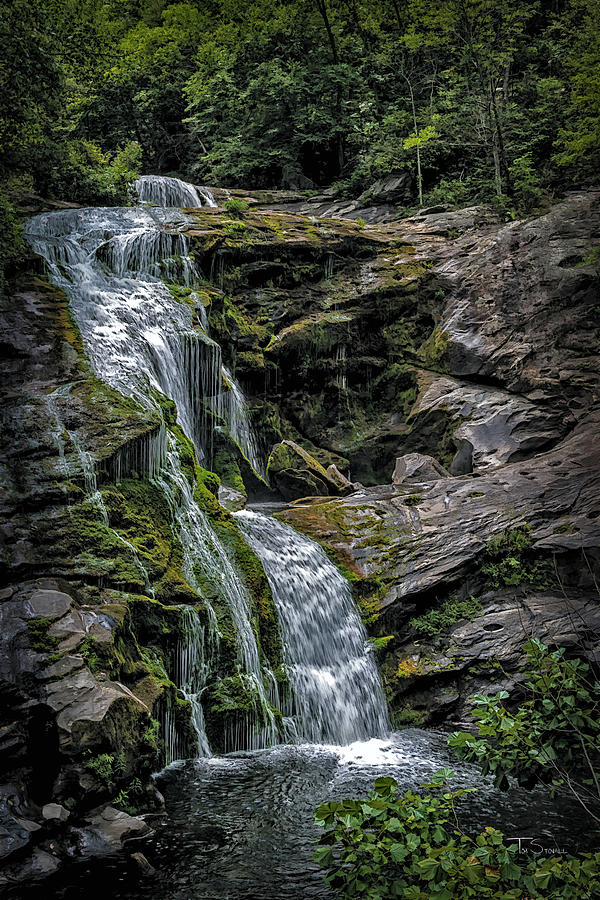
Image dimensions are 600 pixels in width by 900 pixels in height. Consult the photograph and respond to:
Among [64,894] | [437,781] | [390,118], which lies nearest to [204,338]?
[64,894]

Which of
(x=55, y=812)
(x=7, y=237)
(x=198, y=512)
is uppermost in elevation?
(x=7, y=237)

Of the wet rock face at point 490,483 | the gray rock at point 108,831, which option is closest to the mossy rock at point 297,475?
the wet rock face at point 490,483

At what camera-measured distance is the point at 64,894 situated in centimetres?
443

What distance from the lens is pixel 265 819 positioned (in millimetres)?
5805

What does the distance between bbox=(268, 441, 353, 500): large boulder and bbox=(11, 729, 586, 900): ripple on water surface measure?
6.06 m

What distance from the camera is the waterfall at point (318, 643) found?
8406 millimetres

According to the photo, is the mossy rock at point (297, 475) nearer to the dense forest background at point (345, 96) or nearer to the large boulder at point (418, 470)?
the large boulder at point (418, 470)

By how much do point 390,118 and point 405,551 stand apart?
19.7 meters

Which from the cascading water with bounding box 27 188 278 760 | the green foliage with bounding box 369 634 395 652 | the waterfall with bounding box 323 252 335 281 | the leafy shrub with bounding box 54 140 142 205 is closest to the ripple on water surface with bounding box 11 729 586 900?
the cascading water with bounding box 27 188 278 760

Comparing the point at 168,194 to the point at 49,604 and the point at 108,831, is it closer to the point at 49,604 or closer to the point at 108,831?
the point at 49,604

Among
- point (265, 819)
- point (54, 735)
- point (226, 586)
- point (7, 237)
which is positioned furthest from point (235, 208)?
point (265, 819)

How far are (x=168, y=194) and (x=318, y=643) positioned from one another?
15.5 m

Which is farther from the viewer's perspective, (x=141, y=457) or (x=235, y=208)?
(x=235, y=208)

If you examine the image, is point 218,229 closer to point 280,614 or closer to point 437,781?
point 280,614
